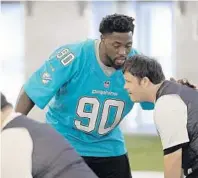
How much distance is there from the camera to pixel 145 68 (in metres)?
1.85

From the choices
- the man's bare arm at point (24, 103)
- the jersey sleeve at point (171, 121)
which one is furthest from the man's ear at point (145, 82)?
the man's bare arm at point (24, 103)

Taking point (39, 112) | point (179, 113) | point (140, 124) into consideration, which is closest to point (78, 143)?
point (179, 113)

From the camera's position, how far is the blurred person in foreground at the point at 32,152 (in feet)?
4.12

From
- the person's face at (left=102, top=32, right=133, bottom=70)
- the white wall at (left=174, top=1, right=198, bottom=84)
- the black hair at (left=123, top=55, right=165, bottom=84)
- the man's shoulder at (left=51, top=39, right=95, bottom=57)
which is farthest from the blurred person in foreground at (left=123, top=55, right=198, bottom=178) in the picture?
the white wall at (left=174, top=1, right=198, bottom=84)

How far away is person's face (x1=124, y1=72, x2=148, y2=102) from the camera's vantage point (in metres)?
1.82

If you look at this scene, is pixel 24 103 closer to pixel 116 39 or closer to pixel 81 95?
pixel 81 95

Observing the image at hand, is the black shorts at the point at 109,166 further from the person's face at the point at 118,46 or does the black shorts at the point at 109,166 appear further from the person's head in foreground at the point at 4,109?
the person's head in foreground at the point at 4,109

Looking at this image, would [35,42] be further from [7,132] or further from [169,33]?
[7,132]

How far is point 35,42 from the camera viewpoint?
14.7 ft

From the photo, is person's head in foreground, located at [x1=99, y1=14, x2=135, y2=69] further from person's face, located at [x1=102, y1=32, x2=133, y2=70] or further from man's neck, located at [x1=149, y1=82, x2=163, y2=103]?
man's neck, located at [x1=149, y1=82, x2=163, y2=103]

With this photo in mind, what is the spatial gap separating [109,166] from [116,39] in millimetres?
651

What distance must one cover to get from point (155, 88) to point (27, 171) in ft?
2.27

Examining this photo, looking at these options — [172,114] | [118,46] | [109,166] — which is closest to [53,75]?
[118,46]

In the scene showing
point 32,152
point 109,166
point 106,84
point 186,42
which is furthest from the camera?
point 186,42
